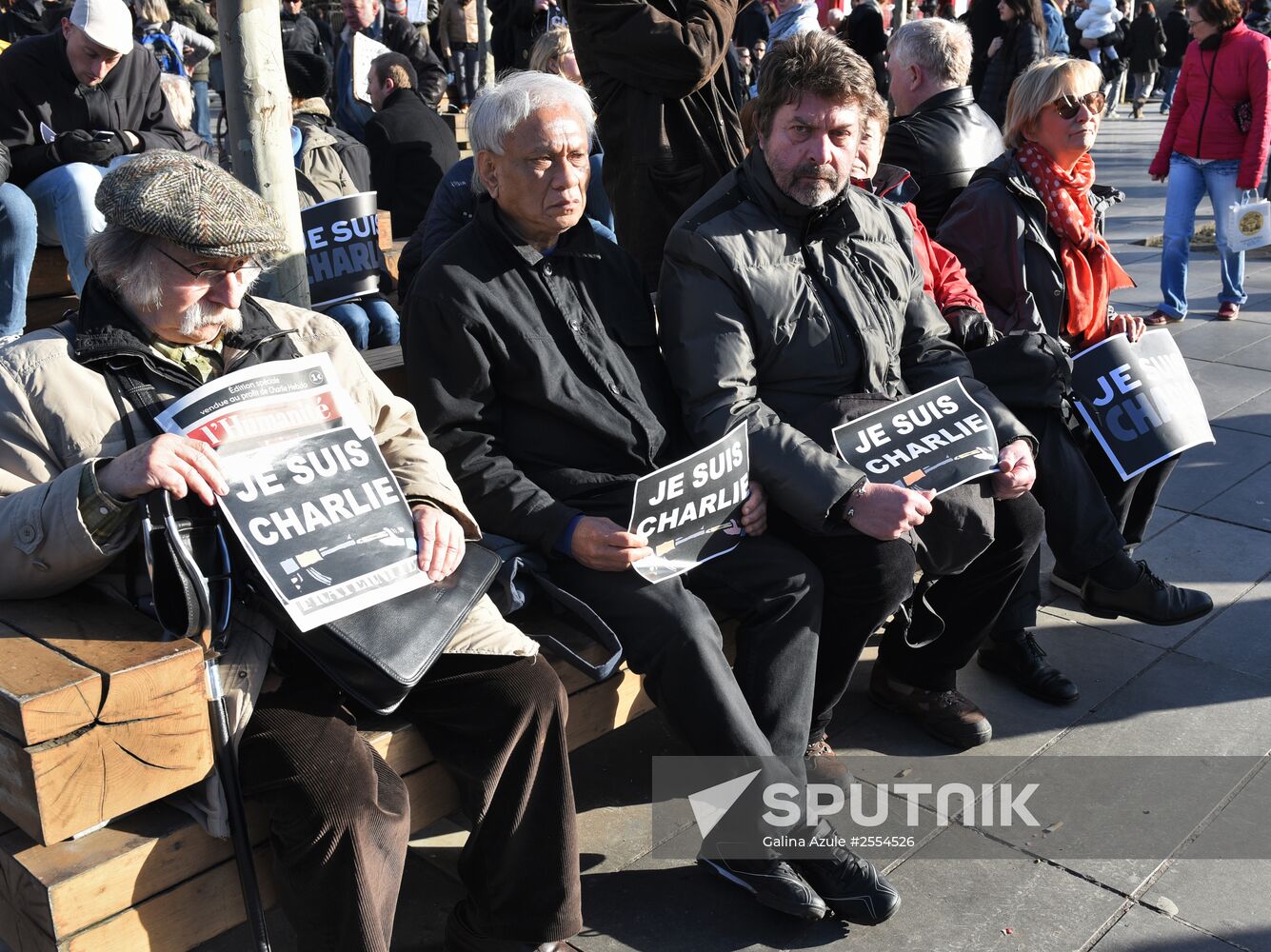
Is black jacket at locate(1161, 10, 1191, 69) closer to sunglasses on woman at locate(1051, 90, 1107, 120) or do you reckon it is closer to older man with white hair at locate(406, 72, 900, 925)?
sunglasses on woman at locate(1051, 90, 1107, 120)

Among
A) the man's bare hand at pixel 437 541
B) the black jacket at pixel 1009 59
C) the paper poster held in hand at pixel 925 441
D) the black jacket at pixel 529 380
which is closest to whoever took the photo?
the man's bare hand at pixel 437 541

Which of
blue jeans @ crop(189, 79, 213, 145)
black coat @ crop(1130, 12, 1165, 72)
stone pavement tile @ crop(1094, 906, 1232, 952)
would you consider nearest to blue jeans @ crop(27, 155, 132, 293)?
stone pavement tile @ crop(1094, 906, 1232, 952)

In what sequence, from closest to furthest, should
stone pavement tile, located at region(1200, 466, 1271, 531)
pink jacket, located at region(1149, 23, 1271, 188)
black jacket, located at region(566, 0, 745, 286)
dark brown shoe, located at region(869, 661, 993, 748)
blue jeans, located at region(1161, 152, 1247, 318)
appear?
dark brown shoe, located at region(869, 661, 993, 748) < black jacket, located at region(566, 0, 745, 286) < stone pavement tile, located at region(1200, 466, 1271, 531) < pink jacket, located at region(1149, 23, 1271, 188) < blue jeans, located at region(1161, 152, 1247, 318)

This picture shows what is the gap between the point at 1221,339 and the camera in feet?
A: 24.4

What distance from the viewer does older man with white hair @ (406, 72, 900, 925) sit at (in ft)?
9.13

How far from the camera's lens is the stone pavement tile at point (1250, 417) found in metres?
5.93

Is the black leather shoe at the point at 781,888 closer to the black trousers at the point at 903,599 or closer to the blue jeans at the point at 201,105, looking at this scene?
the black trousers at the point at 903,599

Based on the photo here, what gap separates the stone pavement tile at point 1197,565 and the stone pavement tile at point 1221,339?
8.08 ft

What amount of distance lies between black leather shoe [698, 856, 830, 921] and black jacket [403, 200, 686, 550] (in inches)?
33.0

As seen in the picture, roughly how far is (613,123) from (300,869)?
2.83 metres

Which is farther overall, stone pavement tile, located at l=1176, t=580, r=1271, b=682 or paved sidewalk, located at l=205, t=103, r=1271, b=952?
stone pavement tile, located at l=1176, t=580, r=1271, b=682

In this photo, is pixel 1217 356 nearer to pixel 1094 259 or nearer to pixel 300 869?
pixel 1094 259

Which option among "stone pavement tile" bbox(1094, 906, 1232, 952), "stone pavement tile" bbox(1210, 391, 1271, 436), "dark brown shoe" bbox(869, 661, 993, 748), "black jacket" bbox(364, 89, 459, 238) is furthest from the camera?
"black jacket" bbox(364, 89, 459, 238)

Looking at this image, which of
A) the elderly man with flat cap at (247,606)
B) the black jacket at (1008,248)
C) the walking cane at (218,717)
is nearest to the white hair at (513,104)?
the elderly man with flat cap at (247,606)
